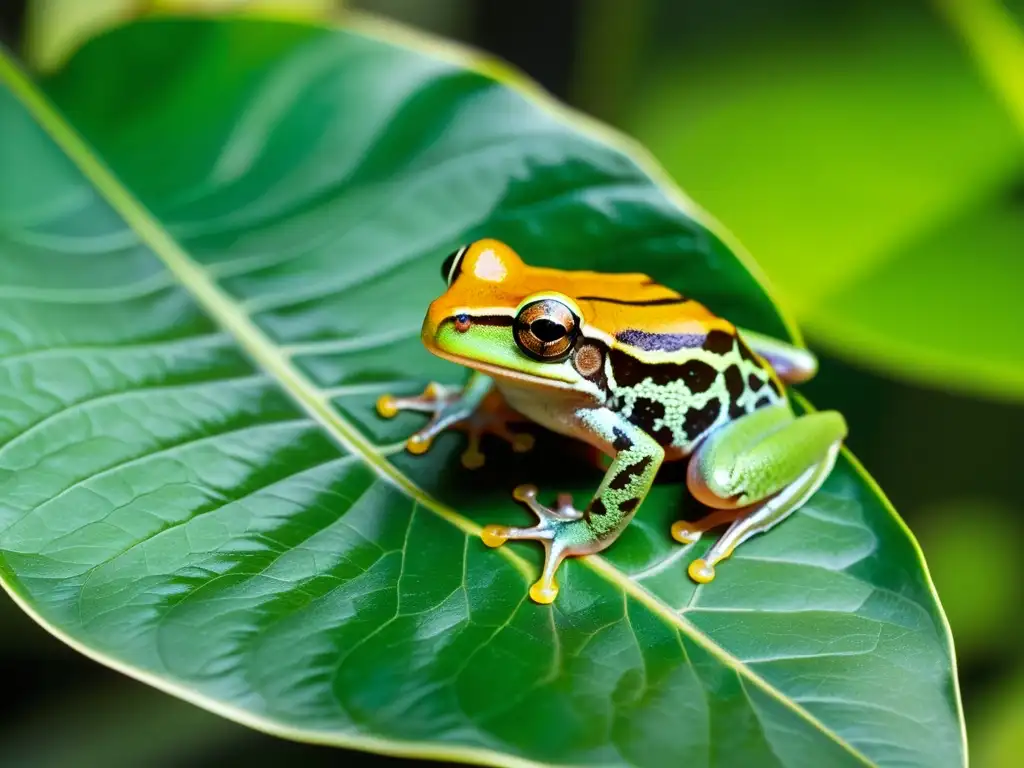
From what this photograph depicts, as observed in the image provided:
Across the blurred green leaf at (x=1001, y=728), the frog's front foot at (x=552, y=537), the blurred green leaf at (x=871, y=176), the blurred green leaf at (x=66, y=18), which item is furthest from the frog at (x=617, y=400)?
the blurred green leaf at (x=1001, y=728)

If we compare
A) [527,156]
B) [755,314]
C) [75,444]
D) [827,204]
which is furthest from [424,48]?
[827,204]

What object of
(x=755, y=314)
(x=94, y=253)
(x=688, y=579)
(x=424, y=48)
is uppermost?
(x=424, y=48)

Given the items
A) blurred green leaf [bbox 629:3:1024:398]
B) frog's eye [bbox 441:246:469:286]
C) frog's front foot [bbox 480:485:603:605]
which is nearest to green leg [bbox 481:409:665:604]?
frog's front foot [bbox 480:485:603:605]

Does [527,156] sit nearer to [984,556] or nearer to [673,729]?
[673,729]

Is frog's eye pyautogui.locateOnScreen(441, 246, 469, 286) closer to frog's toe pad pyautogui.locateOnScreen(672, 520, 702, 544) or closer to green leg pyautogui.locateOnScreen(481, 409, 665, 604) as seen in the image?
green leg pyautogui.locateOnScreen(481, 409, 665, 604)

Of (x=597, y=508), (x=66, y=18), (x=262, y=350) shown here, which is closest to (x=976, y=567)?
(x=597, y=508)

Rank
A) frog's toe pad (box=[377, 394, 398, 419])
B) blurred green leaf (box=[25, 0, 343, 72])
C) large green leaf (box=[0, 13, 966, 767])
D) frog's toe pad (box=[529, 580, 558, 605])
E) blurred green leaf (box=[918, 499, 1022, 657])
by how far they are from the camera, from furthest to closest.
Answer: blurred green leaf (box=[918, 499, 1022, 657]) < blurred green leaf (box=[25, 0, 343, 72]) < frog's toe pad (box=[377, 394, 398, 419]) < frog's toe pad (box=[529, 580, 558, 605]) < large green leaf (box=[0, 13, 966, 767])
